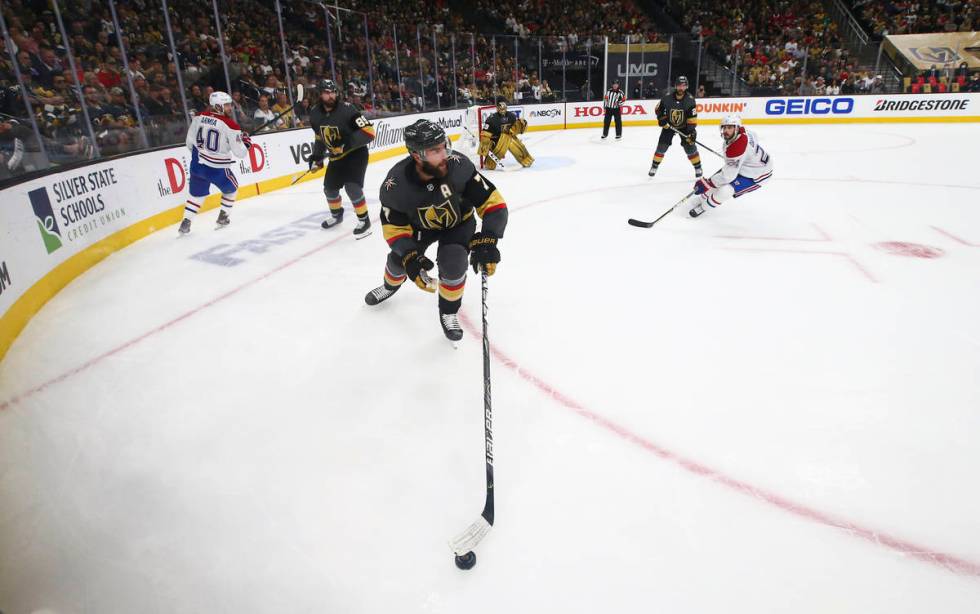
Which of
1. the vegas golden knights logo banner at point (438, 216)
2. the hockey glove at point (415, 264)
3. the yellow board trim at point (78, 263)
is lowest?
the yellow board trim at point (78, 263)

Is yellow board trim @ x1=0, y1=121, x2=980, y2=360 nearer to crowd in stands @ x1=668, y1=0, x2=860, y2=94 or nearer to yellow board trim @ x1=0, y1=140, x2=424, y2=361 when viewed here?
yellow board trim @ x1=0, y1=140, x2=424, y2=361

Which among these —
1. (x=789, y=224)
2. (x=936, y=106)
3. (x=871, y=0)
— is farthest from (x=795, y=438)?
(x=871, y=0)

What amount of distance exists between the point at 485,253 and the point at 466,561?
1412 millimetres

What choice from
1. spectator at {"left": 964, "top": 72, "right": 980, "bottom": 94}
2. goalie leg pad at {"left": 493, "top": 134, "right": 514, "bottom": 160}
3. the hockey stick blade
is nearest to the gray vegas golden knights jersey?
the hockey stick blade

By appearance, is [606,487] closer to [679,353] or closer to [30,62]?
[679,353]

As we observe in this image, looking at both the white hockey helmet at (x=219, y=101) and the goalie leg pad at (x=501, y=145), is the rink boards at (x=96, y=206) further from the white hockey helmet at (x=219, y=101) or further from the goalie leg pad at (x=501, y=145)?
the goalie leg pad at (x=501, y=145)

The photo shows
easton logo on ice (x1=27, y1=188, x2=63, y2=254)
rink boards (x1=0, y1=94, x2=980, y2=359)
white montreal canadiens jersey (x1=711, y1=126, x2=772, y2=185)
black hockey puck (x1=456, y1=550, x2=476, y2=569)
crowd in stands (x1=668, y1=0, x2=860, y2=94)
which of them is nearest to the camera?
black hockey puck (x1=456, y1=550, x2=476, y2=569)

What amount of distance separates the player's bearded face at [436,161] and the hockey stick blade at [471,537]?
1527 millimetres

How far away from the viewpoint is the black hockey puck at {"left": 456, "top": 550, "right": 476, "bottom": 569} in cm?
155

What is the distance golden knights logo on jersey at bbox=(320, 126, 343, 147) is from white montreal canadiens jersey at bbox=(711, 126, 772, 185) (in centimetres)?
364

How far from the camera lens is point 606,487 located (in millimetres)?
1872

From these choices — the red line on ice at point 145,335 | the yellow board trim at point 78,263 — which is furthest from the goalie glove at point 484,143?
the red line on ice at point 145,335

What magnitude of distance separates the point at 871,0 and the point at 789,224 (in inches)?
809

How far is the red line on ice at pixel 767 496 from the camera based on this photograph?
157cm
